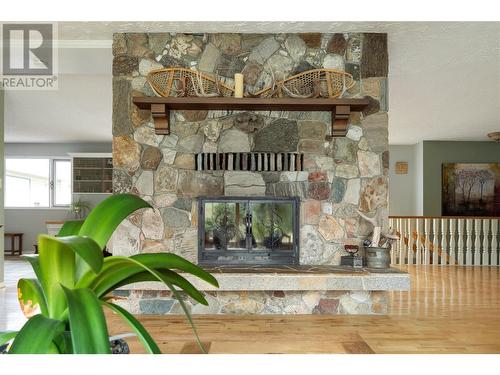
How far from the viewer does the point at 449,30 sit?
389cm

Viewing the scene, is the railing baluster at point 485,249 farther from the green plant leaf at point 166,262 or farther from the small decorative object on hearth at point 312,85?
the green plant leaf at point 166,262

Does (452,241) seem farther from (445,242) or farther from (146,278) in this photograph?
(146,278)

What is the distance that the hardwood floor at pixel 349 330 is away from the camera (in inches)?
112

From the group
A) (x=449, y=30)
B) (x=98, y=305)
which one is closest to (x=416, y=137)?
(x=449, y=30)

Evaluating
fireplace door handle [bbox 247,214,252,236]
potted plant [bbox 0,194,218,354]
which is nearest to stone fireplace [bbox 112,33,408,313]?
fireplace door handle [bbox 247,214,252,236]

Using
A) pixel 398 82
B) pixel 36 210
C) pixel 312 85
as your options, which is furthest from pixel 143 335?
pixel 36 210

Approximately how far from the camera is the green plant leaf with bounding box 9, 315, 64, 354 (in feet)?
2.02

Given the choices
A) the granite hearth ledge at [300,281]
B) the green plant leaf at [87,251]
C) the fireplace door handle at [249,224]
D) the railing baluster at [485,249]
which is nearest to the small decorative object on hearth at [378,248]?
the granite hearth ledge at [300,281]

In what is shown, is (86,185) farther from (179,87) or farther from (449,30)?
(449,30)

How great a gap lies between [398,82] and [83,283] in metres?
5.38

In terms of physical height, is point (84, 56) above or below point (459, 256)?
above

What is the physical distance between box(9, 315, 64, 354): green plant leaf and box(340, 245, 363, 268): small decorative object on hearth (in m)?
3.37

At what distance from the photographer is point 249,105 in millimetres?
3793
